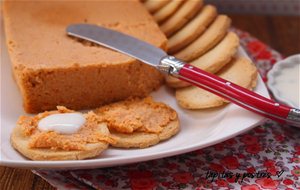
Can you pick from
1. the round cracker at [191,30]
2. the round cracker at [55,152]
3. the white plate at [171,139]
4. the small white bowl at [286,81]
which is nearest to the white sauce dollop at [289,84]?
the small white bowl at [286,81]

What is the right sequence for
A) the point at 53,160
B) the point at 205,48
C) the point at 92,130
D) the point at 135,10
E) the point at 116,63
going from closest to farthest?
1. the point at 53,160
2. the point at 92,130
3. the point at 116,63
4. the point at 205,48
5. the point at 135,10

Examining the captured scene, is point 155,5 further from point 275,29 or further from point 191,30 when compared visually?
point 275,29

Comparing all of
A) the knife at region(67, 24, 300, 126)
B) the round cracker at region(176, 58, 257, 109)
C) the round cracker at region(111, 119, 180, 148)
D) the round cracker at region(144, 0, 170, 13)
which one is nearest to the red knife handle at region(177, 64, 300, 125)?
the knife at region(67, 24, 300, 126)

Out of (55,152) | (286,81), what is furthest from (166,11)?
(55,152)

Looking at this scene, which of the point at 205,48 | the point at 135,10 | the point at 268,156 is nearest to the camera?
the point at 268,156

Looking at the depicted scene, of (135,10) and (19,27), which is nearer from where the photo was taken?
(19,27)

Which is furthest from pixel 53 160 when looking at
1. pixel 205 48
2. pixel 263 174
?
pixel 205 48

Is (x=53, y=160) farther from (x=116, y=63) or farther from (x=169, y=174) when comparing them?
(x=116, y=63)

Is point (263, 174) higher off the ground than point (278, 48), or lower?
lower

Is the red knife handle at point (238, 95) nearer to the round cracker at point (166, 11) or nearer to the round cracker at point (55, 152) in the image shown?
the round cracker at point (55, 152)
